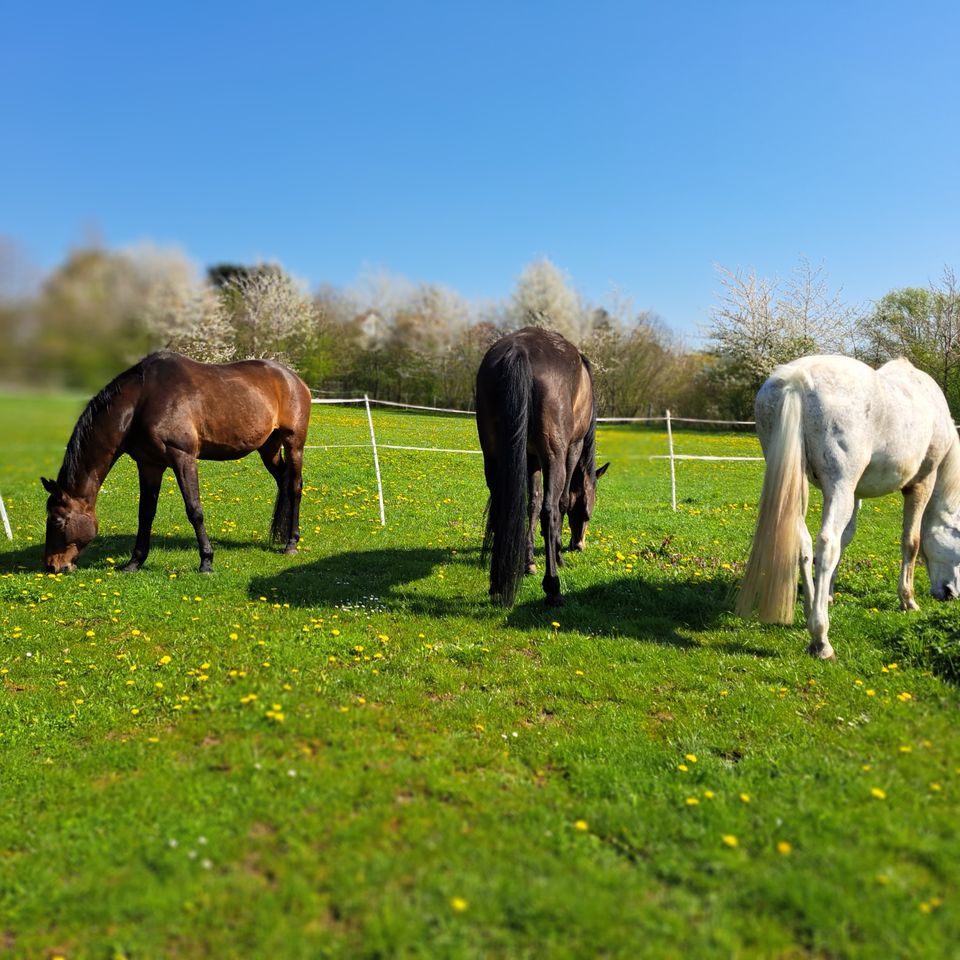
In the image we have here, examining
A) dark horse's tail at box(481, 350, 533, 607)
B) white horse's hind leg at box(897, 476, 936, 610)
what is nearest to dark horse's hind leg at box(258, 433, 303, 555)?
dark horse's tail at box(481, 350, 533, 607)

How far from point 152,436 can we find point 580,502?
17.5ft

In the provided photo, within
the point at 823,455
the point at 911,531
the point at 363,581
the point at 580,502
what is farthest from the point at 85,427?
the point at 911,531

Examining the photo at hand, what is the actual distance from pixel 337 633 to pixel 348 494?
24.4ft

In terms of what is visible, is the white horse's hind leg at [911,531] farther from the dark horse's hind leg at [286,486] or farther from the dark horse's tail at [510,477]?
the dark horse's hind leg at [286,486]

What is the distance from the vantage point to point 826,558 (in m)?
4.83

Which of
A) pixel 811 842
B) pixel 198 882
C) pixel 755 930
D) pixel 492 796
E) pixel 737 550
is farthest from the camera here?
pixel 737 550

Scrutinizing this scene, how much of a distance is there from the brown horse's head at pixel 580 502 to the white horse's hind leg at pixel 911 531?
3.35m

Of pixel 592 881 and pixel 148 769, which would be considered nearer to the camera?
pixel 592 881

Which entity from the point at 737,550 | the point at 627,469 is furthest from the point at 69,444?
the point at 627,469

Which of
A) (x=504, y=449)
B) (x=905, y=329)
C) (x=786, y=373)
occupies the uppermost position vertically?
(x=905, y=329)

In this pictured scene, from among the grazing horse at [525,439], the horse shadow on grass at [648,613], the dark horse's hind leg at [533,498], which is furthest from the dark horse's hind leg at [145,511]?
the horse shadow on grass at [648,613]

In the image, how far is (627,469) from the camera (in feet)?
67.8

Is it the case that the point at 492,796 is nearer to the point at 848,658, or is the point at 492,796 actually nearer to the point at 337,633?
the point at 337,633

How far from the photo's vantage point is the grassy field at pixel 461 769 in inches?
93.3
